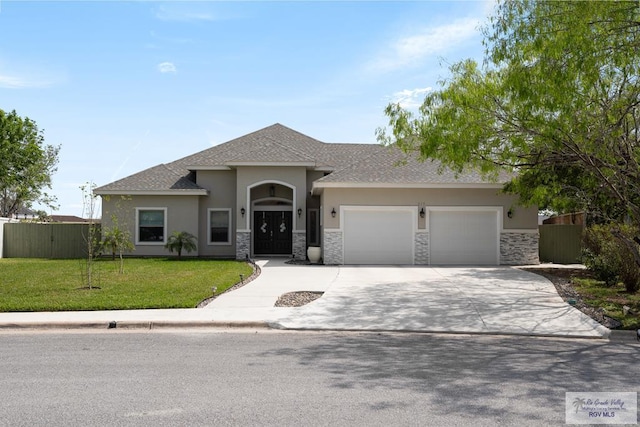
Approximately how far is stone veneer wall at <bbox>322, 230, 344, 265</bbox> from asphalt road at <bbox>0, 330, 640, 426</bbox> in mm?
11987

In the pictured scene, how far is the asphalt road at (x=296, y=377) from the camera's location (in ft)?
17.3

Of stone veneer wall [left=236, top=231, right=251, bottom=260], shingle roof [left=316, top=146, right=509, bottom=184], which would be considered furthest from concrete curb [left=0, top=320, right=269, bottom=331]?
stone veneer wall [left=236, top=231, right=251, bottom=260]

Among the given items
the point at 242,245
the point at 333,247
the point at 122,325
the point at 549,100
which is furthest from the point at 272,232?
the point at 549,100

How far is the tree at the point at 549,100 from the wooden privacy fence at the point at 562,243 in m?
10.5

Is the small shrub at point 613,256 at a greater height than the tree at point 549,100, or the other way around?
the tree at point 549,100

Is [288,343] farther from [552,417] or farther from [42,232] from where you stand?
[42,232]

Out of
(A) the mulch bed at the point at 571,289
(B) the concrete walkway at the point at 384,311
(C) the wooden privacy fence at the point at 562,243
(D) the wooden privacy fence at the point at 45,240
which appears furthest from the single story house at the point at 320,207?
(B) the concrete walkway at the point at 384,311

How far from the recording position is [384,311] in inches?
458

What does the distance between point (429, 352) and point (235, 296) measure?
594 centimetres

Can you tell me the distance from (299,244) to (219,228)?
4364 mm

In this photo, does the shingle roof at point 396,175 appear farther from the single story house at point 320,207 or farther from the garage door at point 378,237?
the garage door at point 378,237

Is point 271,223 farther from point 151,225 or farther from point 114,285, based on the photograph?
point 114,285

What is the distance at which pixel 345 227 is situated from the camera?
2172 centimetres

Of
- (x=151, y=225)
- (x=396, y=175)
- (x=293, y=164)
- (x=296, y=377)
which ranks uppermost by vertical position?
(x=293, y=164)
